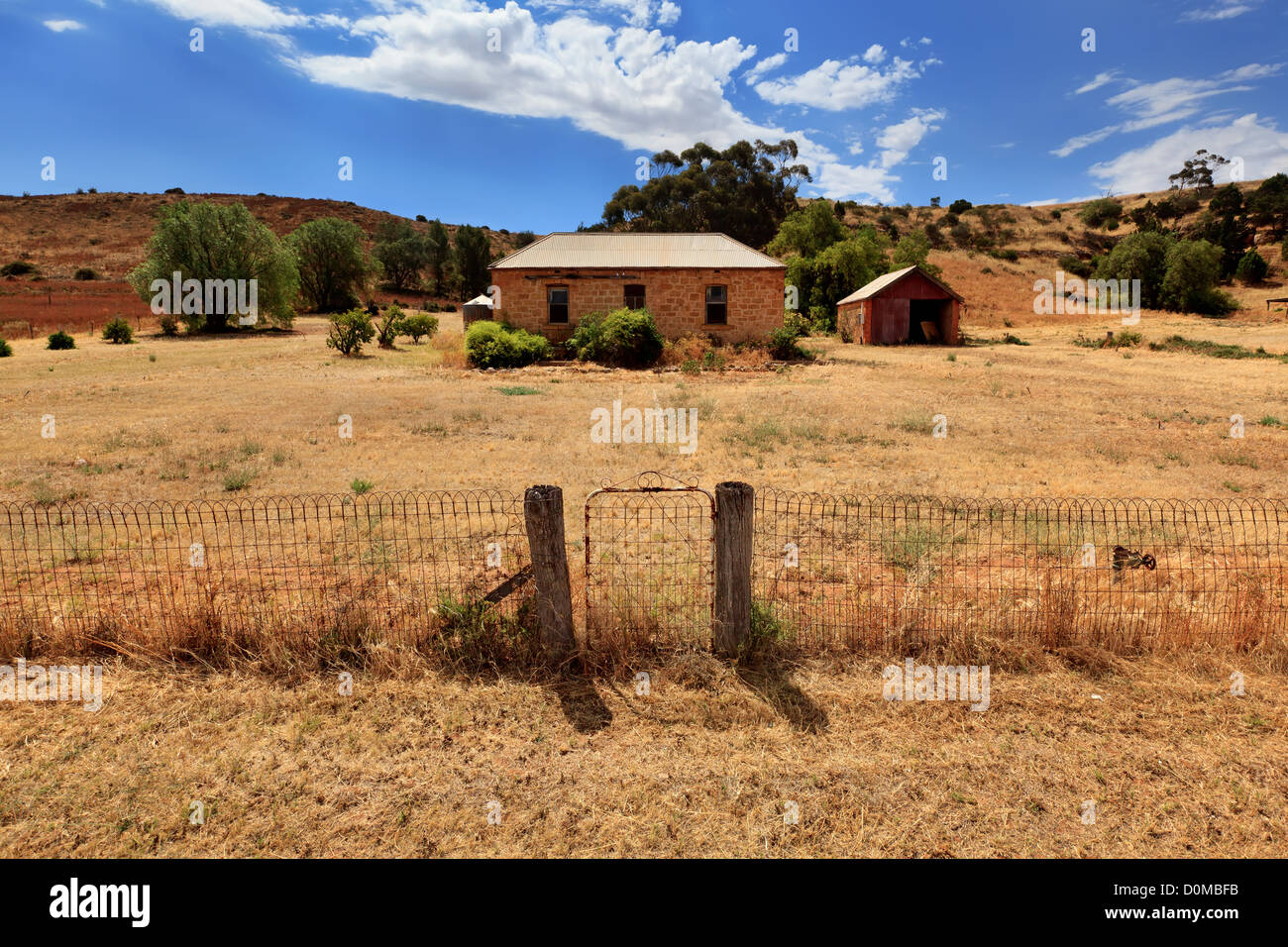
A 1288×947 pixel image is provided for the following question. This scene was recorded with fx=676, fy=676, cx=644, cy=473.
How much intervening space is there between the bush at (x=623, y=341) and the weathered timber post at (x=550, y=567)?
20717 mm

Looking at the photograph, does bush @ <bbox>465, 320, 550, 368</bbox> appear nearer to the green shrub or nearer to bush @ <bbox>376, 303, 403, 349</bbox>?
bush @ <bbox>376, 303, 403, 349</bbox>

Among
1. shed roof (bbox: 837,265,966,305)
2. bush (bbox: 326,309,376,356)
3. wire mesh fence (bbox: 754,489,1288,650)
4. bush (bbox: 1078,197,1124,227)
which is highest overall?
bush (bbox: 1078,197,1124,227)

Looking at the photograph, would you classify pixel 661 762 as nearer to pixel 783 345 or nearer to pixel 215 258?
pixel 783 345

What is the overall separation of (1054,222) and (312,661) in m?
86.7

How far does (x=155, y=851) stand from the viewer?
303 centimetres

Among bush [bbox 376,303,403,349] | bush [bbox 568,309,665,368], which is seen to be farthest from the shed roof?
bush [bbox 376,303,403,349]

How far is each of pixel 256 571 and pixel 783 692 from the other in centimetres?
482

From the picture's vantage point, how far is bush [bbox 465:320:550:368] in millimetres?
24297

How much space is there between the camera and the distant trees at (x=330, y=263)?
48156 mm

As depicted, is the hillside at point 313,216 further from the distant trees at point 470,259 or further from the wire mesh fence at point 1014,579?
the wire mesh fence at point 1014,579

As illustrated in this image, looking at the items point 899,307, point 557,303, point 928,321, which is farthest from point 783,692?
point 928,321

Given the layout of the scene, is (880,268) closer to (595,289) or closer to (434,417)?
(595,289)

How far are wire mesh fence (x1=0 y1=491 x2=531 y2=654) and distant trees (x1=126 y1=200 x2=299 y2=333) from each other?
31.1 metres

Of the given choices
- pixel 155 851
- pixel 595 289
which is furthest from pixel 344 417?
pixel 595 289
